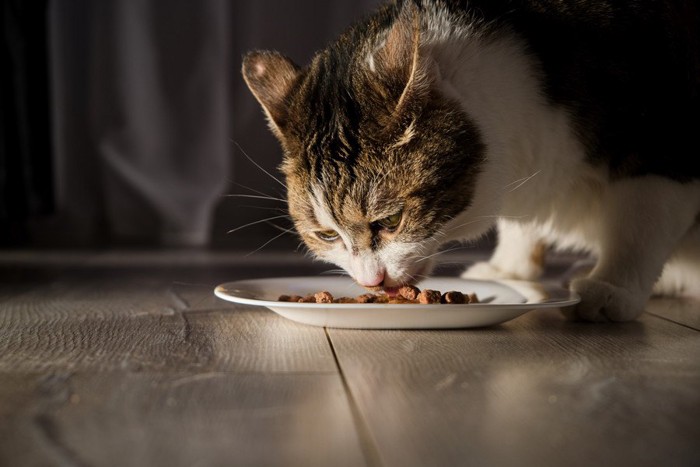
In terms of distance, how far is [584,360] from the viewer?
3.67 ft

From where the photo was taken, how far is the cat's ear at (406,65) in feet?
4.24

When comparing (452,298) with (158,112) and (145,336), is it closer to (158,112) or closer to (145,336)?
(145,336)

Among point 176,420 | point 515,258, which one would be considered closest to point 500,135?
point 515,258

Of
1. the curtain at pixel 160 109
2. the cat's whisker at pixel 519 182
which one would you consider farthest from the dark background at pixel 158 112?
the cat's whisker at pixel 519 182

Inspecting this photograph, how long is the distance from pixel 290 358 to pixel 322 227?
38 cm

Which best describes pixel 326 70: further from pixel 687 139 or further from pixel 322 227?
pixel 687 139

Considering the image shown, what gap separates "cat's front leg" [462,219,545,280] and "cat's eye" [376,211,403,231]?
23.9 inches

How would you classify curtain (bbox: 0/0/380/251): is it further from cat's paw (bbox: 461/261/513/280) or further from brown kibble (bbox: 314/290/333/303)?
brown kibble (bbox: 314/290/333/303)

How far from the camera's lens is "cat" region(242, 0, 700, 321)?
1.35 metres

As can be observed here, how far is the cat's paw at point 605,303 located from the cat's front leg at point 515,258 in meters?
0.43

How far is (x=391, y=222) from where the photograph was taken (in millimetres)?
1343

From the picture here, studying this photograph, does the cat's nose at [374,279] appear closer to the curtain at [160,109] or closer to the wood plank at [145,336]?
the wood plank at [145,336]

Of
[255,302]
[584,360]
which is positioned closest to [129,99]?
[255,302]

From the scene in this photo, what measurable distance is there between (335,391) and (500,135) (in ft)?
2.23
